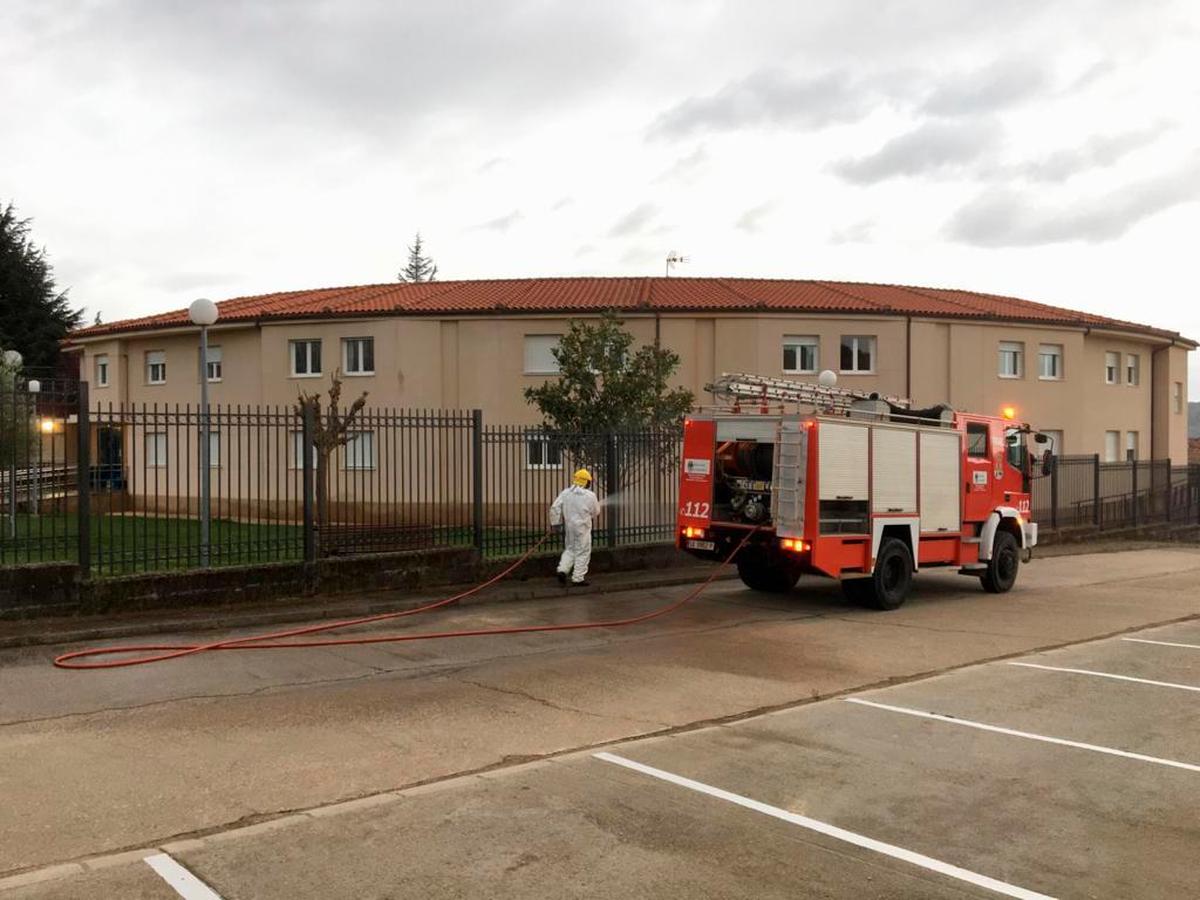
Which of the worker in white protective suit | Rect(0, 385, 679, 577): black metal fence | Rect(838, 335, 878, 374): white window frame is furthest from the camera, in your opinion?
Rect(838, 335, 878, 374): white window frame

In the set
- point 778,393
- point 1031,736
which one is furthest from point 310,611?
point 1031,736

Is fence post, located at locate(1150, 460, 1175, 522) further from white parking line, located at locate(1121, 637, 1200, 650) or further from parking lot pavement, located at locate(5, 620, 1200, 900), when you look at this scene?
parking lot pavement, located at locate(5, 620, 1200, 900)

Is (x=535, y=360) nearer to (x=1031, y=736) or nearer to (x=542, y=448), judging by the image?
(x=542, y=448)

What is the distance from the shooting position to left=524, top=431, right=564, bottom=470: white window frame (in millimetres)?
14305

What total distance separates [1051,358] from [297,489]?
86.2 ft

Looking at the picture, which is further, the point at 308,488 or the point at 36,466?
the point at 308,488

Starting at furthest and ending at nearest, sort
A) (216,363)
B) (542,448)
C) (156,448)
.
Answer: (216,363), (542,448), (156,448)

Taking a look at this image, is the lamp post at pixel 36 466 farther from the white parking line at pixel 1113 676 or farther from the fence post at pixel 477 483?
the white parking line at pixel 1113 676

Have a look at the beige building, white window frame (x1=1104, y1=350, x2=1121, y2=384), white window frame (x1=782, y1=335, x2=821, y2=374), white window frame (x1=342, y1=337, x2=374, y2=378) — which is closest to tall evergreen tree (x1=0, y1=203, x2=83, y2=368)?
the beige building

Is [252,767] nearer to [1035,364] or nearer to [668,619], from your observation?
[668,619]

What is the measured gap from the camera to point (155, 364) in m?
31.2

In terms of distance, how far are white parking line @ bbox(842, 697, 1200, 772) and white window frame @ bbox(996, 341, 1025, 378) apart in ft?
82.1

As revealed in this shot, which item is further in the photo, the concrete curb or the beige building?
the beige building

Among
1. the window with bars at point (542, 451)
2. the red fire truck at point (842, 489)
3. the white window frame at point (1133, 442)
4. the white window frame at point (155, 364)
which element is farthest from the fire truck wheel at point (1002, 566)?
the white window frame at point (155, 364)
